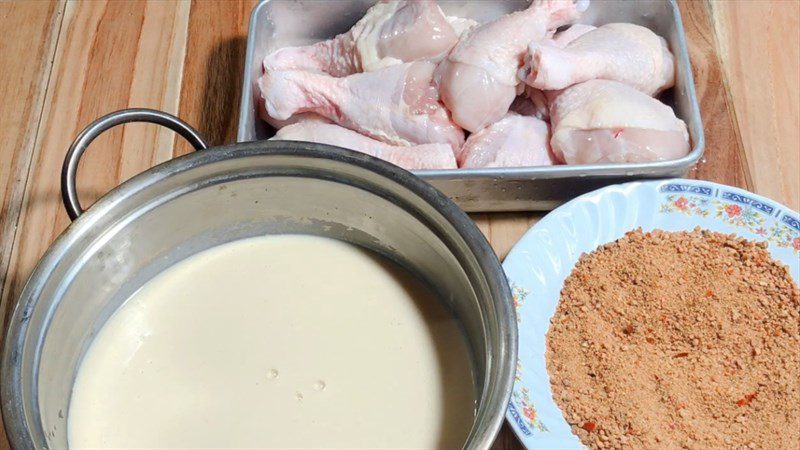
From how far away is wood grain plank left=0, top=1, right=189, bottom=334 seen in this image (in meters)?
1.32

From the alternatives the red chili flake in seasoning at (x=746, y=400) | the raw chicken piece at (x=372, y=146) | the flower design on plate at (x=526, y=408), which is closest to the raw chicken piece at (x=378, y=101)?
the raw chicken piece at (x=372, y=146)

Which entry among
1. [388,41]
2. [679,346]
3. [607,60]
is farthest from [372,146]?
[679,346]

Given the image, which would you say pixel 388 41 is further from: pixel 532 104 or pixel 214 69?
pixel 214 69

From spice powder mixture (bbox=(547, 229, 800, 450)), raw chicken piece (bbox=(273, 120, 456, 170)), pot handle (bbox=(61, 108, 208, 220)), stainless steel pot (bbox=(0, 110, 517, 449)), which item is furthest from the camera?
raw chicken piece (bbox=(273, 120, 456, 170))

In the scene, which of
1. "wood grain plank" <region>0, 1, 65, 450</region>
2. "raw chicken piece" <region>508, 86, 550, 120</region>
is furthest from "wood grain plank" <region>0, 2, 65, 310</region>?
"raw chicken piece" <region>508, 86, 550, 120</region>

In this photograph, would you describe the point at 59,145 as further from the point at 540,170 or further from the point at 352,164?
the point at 540,170

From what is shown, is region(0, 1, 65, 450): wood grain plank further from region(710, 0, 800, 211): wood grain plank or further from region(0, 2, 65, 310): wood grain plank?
region(710, 0, 800, 211): wood grain plank

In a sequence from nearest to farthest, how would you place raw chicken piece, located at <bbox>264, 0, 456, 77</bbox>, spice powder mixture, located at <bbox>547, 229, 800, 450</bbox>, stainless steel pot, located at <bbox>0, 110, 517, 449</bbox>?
1. stainless steel pot, located at <bbox>0, 110, 517, 449</bbox>
2. spice powder mixture, located at <bbox>547, 229, 800, 450</bbox>
3. raw chicken piece, located at <bbox>264, 0, 456, 77</bbox>

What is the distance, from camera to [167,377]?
0.90 meters

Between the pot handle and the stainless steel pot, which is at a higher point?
the pot handle

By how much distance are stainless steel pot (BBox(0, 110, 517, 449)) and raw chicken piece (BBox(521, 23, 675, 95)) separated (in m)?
0.44

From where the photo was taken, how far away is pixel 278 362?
0.90 m

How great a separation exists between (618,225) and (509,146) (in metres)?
0.21

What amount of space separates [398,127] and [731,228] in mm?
542
